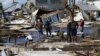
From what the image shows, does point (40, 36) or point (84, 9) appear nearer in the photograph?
point (40, 36)

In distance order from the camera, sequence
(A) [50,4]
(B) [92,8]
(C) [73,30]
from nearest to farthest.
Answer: (C) [73,30] < (B) [92,8] < (A) [50,4]

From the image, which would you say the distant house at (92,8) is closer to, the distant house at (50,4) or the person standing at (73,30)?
the distant house at (50,4)

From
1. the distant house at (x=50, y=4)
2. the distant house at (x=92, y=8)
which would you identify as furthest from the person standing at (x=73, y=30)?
the distant house at (x=50, y=4)

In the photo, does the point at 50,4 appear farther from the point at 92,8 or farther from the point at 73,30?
the point at 73,30

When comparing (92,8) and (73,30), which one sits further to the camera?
(92,8)

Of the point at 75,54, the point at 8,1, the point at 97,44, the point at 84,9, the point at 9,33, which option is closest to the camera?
the point at 75,54

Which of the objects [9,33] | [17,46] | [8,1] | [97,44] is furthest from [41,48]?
[8,1]

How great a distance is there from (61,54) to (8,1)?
3159 centimetres

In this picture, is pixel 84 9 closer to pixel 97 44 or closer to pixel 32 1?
pixel 32 1

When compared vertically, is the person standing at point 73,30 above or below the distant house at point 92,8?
above

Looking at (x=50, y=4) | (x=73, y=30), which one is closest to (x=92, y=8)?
(x=50, y=4)

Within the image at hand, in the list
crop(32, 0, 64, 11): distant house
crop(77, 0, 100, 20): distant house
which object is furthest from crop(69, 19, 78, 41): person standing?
crop(32, 0, 64, 11): distant house

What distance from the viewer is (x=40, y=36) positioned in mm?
36312

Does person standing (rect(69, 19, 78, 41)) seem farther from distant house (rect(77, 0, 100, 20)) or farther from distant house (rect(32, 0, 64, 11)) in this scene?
distant house (rect(32, 0, 64, 11))
